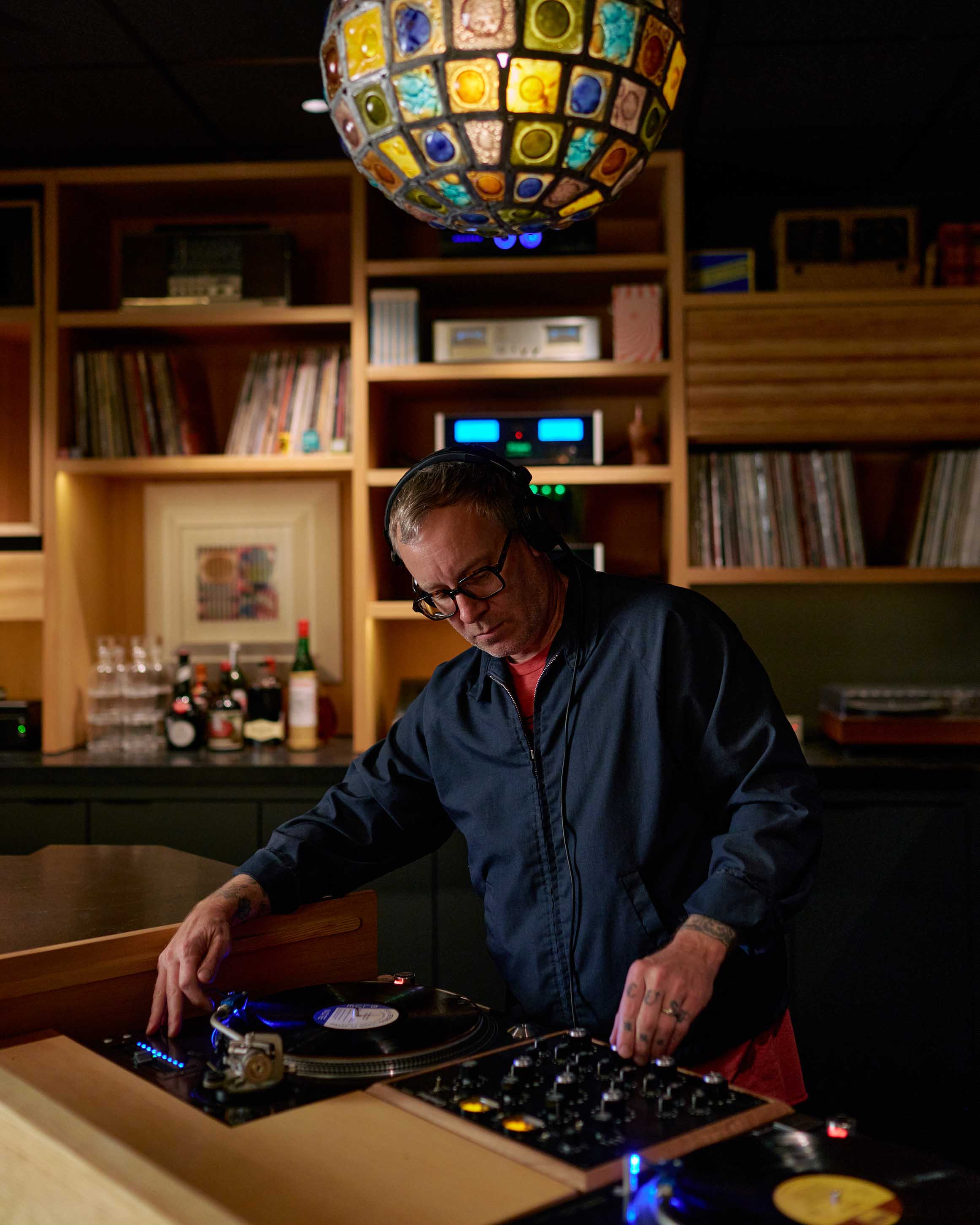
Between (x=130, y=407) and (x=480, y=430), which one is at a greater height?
(x=130, y=407)

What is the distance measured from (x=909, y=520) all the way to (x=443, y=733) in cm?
210

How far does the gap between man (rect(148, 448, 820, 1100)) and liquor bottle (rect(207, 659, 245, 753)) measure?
1662mm

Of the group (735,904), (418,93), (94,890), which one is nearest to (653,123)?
(418,93)

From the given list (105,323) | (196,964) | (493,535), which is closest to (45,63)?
(105,323)

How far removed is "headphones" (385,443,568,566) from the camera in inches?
58.6

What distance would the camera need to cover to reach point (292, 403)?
3.28 meters

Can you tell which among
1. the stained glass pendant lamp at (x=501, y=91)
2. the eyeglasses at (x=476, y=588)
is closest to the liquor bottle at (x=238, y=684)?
the eyeglasses at (x=476, y=588)

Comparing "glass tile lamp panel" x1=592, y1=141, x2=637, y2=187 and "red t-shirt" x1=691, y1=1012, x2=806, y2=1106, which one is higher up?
"glass tile lamp panel" x1=592, y1=141, x2=637, y2=187

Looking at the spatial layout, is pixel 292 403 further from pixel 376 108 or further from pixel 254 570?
pixel 376 108

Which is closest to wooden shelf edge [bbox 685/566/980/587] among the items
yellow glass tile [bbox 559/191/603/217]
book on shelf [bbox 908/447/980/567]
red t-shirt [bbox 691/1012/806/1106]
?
book on shelf [bbox 908/447/980/567]

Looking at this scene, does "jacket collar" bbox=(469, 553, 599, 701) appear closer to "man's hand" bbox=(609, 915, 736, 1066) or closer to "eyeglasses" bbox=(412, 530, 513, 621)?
"eyeglasses" bbox=(412, 530, 513, 621)

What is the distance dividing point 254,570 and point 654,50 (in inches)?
100

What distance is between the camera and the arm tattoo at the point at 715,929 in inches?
47.3

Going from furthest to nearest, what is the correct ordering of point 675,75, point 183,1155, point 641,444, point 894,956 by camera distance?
point 641,444, point 894,956, point 675,75, point 183,1155
